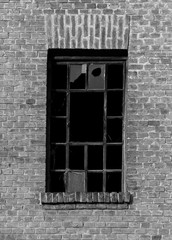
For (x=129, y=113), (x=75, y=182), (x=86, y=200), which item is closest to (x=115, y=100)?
(x=129, y=113)

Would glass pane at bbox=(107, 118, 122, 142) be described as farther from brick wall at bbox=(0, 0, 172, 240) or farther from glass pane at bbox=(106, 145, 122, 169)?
brick wall at bbox=(0, 0, 172, 240)

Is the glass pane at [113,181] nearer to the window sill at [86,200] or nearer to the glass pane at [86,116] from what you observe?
the window sill at [86,200]

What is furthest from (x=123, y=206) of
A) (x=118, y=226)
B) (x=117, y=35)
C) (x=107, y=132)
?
(x=117, y=35)

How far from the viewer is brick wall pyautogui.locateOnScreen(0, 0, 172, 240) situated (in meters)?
8.59

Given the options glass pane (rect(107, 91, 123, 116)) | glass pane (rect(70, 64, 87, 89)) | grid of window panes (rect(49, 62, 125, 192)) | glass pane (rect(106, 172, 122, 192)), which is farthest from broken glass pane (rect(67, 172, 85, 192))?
glass pane (rect(70, 64, 87, 89))

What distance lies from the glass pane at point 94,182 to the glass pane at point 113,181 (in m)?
0.09

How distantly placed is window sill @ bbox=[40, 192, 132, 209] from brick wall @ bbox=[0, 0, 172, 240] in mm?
72

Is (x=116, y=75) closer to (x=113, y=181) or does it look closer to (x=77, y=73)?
(x=77, y=73)

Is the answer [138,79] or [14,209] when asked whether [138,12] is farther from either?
[14,209]

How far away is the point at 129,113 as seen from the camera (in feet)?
28.4

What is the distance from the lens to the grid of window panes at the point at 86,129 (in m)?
8.82

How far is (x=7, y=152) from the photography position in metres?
8.61

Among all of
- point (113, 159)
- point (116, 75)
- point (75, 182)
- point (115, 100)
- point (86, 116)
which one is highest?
point (116, 75)

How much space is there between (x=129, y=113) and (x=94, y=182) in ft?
3.34
